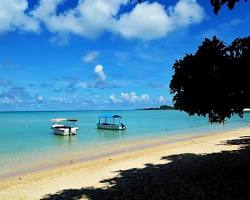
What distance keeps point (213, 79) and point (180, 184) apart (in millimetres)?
3703

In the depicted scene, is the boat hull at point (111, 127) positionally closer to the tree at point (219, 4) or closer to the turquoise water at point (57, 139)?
the turquoise water at point (57, 139)

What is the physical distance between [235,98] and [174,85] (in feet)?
6.71

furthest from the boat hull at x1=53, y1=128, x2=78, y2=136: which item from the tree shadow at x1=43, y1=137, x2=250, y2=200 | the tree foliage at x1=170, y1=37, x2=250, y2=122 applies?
the tree foliage at x1=170, y1=37, x2=250, y2=122

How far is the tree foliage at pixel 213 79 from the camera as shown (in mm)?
11750

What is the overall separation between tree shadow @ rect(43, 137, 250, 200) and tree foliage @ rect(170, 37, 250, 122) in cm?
240

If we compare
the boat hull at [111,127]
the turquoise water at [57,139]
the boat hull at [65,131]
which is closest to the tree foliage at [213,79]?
the turquoise water at [57,139]

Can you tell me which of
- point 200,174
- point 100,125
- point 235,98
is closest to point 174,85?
point 235,98

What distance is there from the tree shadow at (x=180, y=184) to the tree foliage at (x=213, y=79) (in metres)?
2.40

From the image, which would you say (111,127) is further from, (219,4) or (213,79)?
(219,4)

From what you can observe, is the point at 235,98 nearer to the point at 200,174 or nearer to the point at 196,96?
the point at 196,96

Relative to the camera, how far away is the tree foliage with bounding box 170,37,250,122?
1175cm

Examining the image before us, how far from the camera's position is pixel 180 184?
40.5 feet

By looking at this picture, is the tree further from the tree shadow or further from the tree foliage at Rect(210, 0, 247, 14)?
the tree shadow

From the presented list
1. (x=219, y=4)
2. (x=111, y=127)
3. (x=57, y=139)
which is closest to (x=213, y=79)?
(x=219, y=4)
